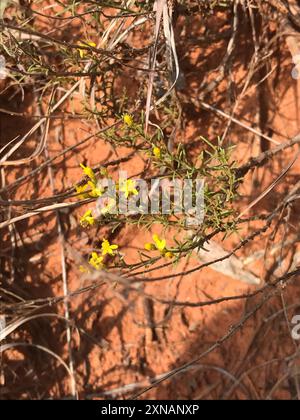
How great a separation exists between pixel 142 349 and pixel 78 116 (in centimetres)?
90

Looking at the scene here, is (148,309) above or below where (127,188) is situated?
below

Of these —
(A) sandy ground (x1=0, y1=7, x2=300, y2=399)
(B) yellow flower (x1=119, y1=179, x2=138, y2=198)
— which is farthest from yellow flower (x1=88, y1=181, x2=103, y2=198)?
(A) sandy ground (x1=0, y1=7, x2=300, y2=399)

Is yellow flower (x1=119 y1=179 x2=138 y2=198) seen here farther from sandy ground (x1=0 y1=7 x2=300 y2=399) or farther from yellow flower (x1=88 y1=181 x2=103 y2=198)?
sandy ground (x1=0 y1=7 x2=300 y2=399)

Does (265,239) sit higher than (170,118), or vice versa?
(170,118)

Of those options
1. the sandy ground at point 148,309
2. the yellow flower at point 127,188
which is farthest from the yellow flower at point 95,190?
the sandy ground at point 148,309

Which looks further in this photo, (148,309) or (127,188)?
(148,309)

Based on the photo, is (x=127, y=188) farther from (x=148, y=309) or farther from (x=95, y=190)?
(x=148, y=309)

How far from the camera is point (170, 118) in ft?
6.98

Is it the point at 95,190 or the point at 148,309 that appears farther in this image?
the point at 148,309

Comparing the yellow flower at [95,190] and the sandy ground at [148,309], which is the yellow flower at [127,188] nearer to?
the yellow flower at [95,190]

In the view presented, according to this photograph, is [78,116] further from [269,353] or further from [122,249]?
[269,353]

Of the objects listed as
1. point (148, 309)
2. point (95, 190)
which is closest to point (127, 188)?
point (95, 190)

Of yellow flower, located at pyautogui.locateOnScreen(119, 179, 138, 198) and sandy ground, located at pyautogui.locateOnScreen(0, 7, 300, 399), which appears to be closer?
yellow flower, located at pyautogui.locateOnScreen(119, 179, 138, 198)

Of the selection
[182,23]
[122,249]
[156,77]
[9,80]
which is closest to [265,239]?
[122,249]
